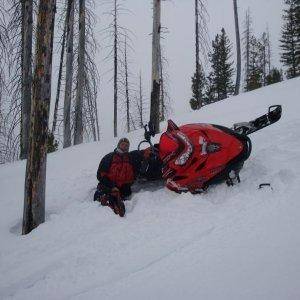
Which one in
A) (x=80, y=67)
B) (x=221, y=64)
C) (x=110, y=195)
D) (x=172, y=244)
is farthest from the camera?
(x=221, y=64)

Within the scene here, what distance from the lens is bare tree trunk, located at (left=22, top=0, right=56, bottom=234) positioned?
18.6ft

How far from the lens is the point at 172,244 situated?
4508mm

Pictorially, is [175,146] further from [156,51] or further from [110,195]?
[156,51]

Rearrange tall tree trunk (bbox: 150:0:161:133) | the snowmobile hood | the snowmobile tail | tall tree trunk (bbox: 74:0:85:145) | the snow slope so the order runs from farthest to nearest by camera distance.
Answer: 1. tall tree trunk (bbox: 74:0:85:145)
2. tall tree trunk (bbox: 150:0:161:133)
3. the snowmobile tail
4. the snowmobile hood
5. the snow slope

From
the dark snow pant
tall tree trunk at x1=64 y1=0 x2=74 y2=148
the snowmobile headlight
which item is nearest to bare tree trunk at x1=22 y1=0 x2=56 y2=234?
the dark snow pant

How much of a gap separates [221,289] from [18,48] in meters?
14.9

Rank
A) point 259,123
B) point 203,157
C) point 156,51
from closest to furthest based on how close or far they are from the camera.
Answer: point 203,157 < point 259,123 < point 156,51

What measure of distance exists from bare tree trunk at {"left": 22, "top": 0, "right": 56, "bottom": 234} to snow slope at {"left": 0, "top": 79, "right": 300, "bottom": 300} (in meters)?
0.33

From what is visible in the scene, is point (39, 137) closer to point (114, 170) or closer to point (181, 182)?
point (114, 170)

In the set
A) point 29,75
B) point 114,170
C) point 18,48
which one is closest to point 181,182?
point 114,170

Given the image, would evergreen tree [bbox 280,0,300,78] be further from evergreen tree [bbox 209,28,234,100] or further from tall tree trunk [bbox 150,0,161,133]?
tall tree trunk [bbox 150,0,161,133]

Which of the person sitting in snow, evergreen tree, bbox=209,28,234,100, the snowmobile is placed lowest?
evergreen tree, bbox=209,28,234,100

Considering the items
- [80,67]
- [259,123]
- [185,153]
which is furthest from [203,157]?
[80,67]

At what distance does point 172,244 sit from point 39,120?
9.48 feet
